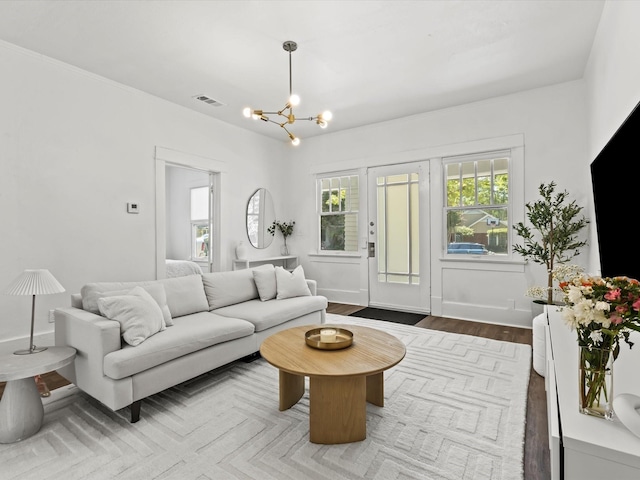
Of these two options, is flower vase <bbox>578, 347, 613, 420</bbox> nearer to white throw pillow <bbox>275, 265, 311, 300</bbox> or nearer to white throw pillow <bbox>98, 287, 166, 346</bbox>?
white throw pillow <bbox>98, 287, 166, 346</bbox>

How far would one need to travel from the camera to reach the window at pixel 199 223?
6.95 metres

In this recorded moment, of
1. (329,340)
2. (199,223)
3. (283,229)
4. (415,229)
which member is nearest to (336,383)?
(329,340)

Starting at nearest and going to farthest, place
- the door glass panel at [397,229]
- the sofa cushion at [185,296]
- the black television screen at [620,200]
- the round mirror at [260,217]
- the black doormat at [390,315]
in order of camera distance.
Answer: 1. the black television screen at [620,200]
2. the sofa cushion at [185,296]
3. the black doormat at [390,315]
4. the door glass panel at [397,229]
5. the round mirror at [260,217]

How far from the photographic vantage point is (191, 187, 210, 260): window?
6.95m

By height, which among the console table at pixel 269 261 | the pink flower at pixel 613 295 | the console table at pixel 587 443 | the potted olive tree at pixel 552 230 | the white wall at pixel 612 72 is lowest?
the console table at pixel 587 443

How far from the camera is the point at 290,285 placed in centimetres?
385

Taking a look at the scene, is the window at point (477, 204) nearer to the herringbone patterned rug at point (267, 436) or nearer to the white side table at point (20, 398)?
the herringbone patterned rug at point (267, 436)

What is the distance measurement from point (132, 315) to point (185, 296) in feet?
2.59

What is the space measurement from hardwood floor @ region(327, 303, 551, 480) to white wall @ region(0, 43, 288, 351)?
3.77 meters

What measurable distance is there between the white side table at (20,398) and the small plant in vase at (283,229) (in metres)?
4.08

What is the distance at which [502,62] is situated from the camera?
3.47 m

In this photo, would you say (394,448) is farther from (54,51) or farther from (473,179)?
(54,51)

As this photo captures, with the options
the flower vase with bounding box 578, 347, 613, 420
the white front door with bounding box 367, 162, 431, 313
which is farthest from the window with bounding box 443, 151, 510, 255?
the flower vase with bounding box 578, 347, 613, 420

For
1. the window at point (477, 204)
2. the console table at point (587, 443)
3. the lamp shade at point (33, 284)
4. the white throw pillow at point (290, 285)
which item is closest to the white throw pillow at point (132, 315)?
the lamp shade at point (33, 284)
